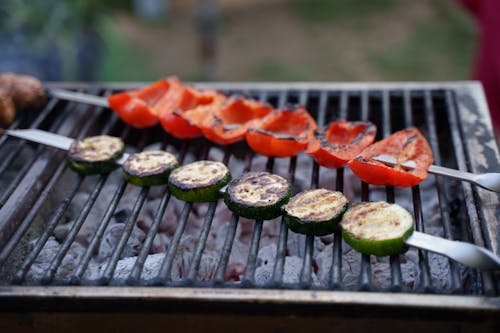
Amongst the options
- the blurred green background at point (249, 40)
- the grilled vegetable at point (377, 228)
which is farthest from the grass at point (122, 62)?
the grilled vegetable at point (377, 228)

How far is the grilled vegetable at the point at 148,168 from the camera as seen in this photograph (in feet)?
8.68

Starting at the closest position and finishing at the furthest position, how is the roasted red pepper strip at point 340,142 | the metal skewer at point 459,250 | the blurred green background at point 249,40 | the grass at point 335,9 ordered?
1. the metal skewer at point 459,250
2. the roasted red pepper strip at point 340,142
3. the blurred green background at point 249,40
4. the grass at point 335,9

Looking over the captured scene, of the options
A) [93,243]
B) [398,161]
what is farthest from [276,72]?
[93,243]

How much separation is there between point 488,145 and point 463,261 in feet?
3.32

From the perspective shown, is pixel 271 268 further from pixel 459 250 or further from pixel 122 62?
pixel 122 62

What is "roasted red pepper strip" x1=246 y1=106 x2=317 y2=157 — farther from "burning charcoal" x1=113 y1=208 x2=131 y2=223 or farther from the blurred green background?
the blurred green background

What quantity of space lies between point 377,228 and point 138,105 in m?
1.57

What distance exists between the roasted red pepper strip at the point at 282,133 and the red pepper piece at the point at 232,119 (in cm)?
8

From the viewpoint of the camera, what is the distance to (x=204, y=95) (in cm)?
327

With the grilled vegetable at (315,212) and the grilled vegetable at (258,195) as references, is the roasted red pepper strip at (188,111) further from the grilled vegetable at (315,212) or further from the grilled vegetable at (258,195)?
the grilled vegetable at (315,212)

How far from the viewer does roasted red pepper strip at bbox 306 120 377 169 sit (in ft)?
8.89

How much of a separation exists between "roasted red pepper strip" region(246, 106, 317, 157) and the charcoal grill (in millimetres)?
108

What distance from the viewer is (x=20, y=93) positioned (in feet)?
10.9

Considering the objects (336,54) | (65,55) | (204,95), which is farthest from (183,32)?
(204,95)
